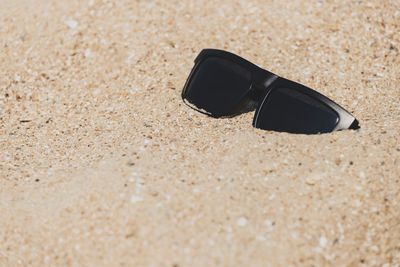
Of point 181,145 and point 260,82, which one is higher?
point 260,82

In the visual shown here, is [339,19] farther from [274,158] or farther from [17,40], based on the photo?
[17,40]

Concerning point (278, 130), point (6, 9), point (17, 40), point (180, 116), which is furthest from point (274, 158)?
point (6, 9)

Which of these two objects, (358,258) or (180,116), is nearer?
(358,258)

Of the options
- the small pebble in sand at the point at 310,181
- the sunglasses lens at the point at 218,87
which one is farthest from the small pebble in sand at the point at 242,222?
the sunglasses lens at the point at 218,87

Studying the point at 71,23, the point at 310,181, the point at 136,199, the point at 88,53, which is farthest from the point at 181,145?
the point at 71,23

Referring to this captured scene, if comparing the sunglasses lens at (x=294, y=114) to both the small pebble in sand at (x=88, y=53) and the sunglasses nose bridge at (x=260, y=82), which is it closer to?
the sunglasses nose bridge at (x=260, y=82)

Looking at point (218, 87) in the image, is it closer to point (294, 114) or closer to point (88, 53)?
point (294, 114)

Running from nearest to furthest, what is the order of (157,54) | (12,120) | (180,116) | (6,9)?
(180,116), (12,120), (157,54), (6,9)
